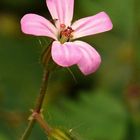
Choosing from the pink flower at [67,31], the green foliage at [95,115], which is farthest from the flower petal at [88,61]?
the green foliage at [95,115]

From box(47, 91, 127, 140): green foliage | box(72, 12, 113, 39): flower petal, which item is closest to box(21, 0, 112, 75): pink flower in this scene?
box(72, 12, 113, 39): flower petal

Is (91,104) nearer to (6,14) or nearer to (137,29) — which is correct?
(137,29)

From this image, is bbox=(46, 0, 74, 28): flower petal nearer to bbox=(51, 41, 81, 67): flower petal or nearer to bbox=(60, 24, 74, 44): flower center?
bbox=(60, 24, 74, 44): flower center

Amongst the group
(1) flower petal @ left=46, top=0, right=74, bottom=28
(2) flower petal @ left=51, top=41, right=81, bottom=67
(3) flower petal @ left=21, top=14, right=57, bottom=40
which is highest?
(1) flower petal @ left=46, top=0, right=74, bottom=28

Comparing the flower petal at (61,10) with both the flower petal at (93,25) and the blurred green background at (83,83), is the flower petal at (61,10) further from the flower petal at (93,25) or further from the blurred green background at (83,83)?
the blurred green background at (83,83)

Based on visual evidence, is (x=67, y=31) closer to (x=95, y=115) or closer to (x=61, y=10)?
(x=61, y=10)

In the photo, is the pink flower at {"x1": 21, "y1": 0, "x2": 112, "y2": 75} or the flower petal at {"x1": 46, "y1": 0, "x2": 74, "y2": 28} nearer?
the pink flower at {"x1": 21, "y1": 0, "x2": 112, "y2": 75}

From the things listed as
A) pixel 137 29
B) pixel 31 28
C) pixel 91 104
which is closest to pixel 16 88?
pixel 91 104

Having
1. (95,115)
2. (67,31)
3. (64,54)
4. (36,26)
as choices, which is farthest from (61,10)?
(95,115)
